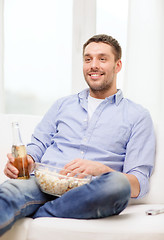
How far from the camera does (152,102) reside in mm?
2676

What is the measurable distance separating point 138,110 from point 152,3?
3.87ft

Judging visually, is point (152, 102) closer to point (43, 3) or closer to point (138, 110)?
point (138, 110)

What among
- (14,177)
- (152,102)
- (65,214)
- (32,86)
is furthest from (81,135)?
(32,86)

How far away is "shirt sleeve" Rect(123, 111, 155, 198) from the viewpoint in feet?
5.46

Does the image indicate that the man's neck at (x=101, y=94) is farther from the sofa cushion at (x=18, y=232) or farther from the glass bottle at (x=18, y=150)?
the sofa cushion at (x=18, y=232)

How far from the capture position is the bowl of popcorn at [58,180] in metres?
1.41

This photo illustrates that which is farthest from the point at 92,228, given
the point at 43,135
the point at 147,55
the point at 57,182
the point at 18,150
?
the point at 147,55

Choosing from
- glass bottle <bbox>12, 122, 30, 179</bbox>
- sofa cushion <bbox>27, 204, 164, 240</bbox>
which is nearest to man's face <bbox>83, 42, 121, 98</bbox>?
glass bottle <bbox>12, 122, 30, 179</bbox>

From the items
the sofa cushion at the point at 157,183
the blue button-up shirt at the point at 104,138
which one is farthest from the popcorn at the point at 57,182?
the sofa cushion at the point at 157,183

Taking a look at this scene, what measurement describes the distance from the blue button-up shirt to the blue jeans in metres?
0.35

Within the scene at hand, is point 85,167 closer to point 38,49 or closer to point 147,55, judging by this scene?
point 147,55

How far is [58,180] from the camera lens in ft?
4.63

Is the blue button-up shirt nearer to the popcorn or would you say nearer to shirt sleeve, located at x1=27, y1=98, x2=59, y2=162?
shirt sleeve, located at x1=27, y1=98, x2=59, y2=162

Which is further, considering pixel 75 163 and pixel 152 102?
pixel 152 102
